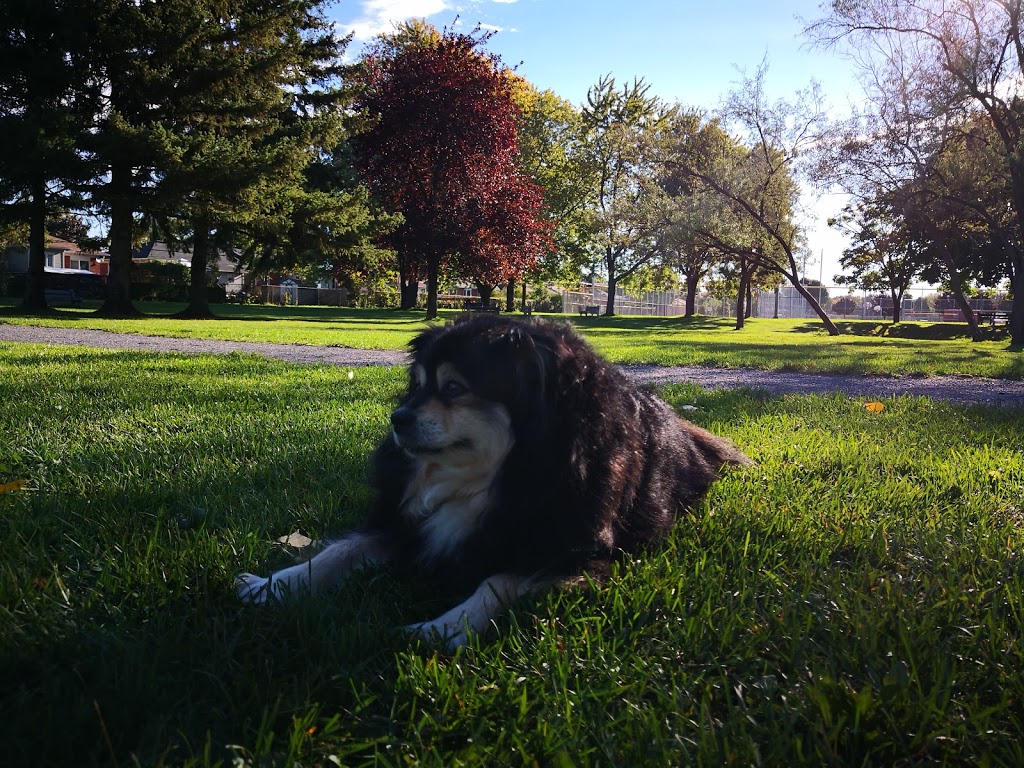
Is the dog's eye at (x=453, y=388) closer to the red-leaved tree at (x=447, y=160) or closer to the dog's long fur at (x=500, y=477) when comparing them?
the dog's long fur at (x=500, y=477)

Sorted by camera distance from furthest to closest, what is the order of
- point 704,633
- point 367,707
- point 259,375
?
1. point 259,375
2. point 704,633
3. point 367,707

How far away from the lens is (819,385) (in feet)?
31.2

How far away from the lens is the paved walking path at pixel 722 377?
28.7ft

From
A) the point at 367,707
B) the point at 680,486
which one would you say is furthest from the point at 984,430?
the point at 367,707

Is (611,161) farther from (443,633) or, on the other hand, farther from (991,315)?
(443,633)

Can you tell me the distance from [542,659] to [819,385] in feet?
28.4

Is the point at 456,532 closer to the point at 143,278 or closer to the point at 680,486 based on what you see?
the point at 680,486

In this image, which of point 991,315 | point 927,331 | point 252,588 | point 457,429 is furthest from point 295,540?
point 991,315

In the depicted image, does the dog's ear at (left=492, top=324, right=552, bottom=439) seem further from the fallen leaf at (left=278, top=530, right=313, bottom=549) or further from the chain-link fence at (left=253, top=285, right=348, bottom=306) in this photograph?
the chain-link fence at (left=253, top=285, right=348, bottom=306)

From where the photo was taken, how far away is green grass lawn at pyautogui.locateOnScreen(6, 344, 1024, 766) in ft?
5.22

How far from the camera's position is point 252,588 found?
236cm

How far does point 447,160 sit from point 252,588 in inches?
1075

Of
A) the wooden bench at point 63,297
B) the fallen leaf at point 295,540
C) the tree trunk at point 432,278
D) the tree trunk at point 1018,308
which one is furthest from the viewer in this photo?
the wooden bench at point 63,297

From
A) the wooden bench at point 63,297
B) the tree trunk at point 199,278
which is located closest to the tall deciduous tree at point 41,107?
the tree trunk at point 199,278
